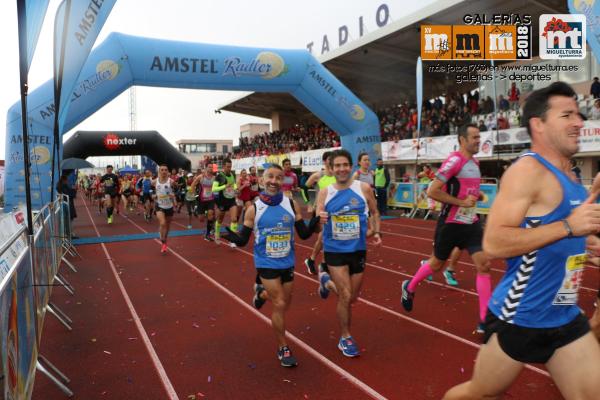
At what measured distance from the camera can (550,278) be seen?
76.5 inches

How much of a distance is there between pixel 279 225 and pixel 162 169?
7.46m

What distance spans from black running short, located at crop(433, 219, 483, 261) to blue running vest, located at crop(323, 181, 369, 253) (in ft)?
3.46

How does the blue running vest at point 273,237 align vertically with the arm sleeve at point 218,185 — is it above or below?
below

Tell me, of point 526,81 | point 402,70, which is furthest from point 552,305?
point 402,70

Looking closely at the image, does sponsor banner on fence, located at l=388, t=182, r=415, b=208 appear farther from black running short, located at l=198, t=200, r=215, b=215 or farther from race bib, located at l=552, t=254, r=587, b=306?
race bib, located at l=552, t=254, r=587, b=306

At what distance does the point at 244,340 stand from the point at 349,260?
4.72 ft

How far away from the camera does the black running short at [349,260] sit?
13.7 ft

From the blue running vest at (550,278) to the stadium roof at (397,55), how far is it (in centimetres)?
1639

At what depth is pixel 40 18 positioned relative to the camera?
171 inches

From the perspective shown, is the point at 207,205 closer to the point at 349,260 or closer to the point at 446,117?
the point at 349,260

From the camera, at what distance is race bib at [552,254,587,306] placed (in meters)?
1.95

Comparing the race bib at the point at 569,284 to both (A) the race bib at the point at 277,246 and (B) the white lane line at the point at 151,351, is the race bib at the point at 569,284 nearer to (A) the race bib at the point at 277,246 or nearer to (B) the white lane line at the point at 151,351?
(A) the race bib at the point at 277,246

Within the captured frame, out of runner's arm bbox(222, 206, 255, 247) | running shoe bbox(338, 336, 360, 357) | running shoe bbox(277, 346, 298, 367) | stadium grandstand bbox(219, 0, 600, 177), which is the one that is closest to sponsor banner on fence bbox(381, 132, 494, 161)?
stadium grandstand bbox(219, 0, 600, 177)

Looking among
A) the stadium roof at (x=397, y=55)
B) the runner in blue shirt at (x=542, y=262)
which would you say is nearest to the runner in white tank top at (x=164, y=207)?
the runner in blue shirt at (x=542, y=262)
